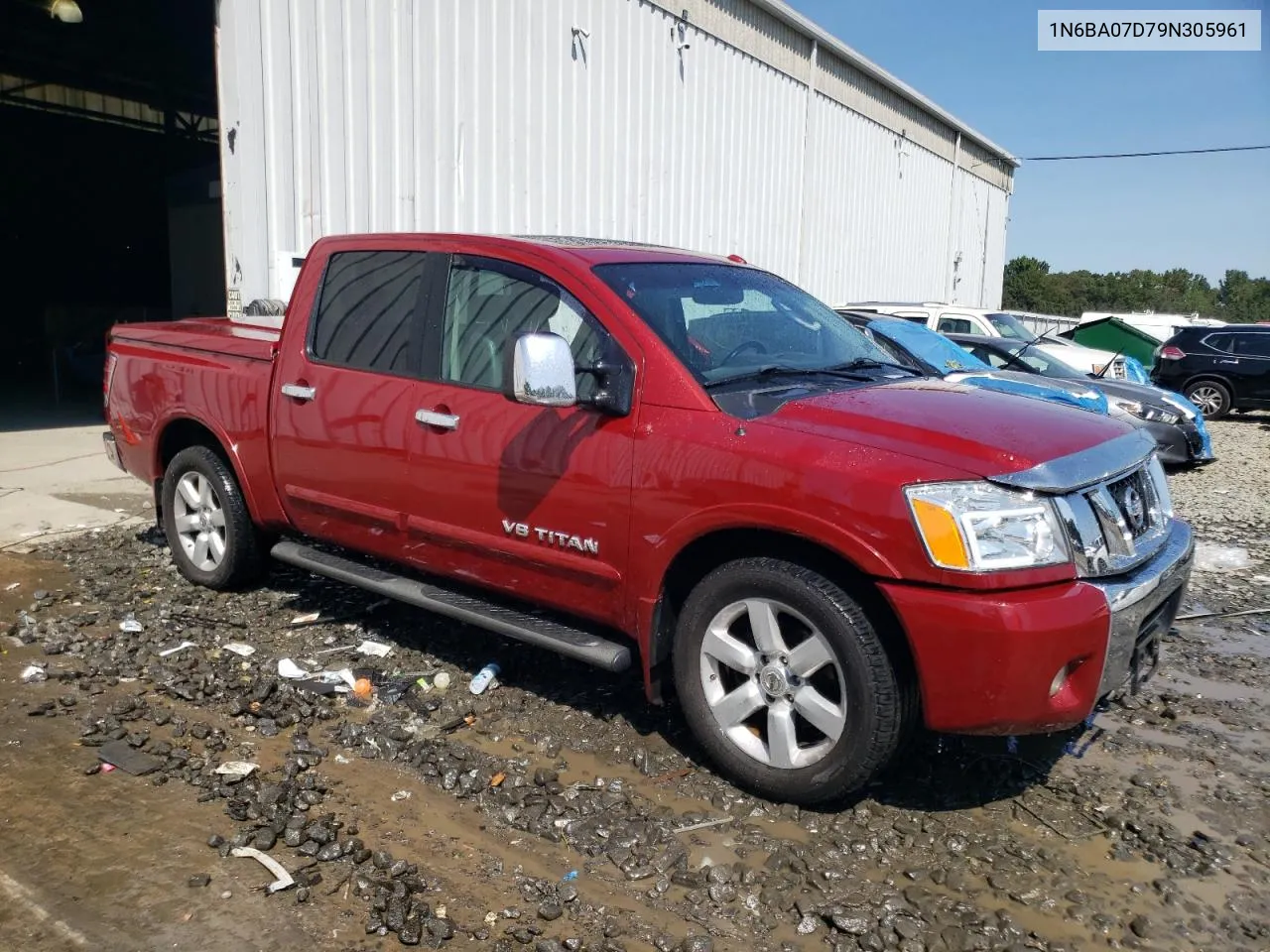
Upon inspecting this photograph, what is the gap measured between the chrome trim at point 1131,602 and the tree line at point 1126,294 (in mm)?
59870

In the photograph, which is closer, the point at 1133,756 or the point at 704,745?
the point at 704,745

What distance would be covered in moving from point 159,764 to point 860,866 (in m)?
2.39

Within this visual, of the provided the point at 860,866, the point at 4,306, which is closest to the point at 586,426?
the point at 860,866

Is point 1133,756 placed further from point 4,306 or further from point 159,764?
point 4,306

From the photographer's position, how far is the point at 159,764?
3.46m

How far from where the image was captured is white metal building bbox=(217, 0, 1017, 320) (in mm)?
8344

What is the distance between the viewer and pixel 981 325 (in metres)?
12.3

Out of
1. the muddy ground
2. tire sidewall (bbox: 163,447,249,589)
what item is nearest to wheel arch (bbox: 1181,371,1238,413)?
the muddy ground

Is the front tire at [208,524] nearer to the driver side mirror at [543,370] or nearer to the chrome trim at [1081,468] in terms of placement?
the driver side mirror at [543,370]

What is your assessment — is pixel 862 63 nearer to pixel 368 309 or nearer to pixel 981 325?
pixel 981 325

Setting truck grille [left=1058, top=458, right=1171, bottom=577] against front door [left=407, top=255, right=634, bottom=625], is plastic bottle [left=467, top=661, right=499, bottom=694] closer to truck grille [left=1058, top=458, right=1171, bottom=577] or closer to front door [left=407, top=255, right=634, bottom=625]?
front door [left=407, top=255, right=634, bottom=625]

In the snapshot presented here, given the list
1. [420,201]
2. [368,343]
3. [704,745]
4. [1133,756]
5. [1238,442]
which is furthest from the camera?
[1238,442]

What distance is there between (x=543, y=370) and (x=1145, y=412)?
8795 millimetres

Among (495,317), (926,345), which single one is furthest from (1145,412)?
(495,317)
